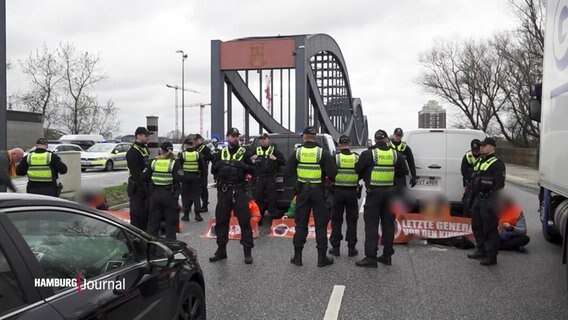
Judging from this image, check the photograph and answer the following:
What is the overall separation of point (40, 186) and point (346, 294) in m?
5.02

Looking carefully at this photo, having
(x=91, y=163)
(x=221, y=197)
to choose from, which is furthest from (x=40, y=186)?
(x=91, y=163)

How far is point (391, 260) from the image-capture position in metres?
6.82

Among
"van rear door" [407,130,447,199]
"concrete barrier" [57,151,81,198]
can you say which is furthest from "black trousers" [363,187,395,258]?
"concrete barrier" [57,151,81,198]

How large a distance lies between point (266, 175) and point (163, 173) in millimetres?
3084

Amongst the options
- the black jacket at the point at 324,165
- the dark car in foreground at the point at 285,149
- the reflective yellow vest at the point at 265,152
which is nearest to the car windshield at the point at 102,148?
the dark car in foreground at the point at 285,149

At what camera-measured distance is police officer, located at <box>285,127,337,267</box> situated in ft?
21.6

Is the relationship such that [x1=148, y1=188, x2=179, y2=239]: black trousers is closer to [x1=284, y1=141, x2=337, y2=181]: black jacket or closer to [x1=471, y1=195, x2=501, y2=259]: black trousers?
[x1=284, y1=141, x2=337, y2=181]: black jacket

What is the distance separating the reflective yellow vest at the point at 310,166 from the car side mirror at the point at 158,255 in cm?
333

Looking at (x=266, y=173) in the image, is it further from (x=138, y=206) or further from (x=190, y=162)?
(x=138, y=206)

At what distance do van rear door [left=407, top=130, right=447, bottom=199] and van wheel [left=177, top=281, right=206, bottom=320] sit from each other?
20.8 feet

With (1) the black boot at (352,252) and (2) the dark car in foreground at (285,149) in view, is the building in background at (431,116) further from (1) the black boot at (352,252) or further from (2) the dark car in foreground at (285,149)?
(1) the black boot at (352,252)

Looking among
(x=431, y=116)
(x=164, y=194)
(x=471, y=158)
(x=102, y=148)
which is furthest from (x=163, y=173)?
(x=431, y=116)

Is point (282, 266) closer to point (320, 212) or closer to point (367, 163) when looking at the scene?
point (320, 212)

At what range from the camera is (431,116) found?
68688 millimetres
